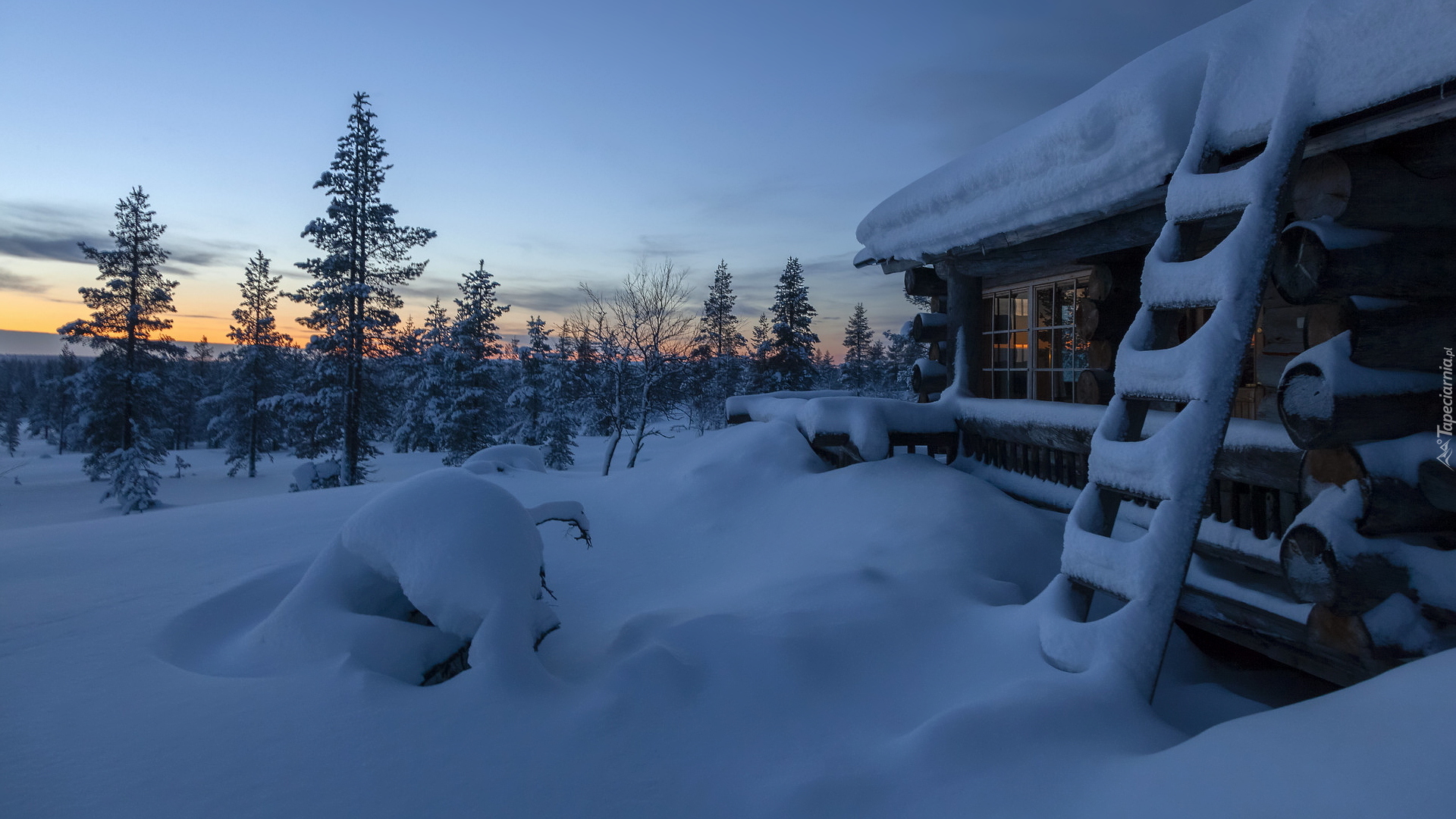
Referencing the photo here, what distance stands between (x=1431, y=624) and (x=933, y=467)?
4022 millimetres

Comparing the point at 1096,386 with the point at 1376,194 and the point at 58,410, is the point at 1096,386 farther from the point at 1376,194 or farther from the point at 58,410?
the point at 58,410

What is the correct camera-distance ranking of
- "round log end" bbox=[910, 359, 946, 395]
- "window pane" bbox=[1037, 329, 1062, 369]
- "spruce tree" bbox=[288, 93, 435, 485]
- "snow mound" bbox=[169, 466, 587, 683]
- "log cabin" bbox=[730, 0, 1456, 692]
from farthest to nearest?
"spruce tree" bbox=[288, 93, 435, 485] → "round log end" bbox=[910, 359, 946, 395] → "window pane" bbox=[1037, 329, 1062, 369] → "snow mound" bbox=[169, 466, 587, 683] → "log cabin" bbox=[730, 0, 1456, 692]

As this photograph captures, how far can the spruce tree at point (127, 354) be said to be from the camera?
77.9 feet

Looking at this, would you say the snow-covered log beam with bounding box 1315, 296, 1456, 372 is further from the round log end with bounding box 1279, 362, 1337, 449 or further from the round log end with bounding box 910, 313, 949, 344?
the round log end with bounding box 910, 313, 949, 344

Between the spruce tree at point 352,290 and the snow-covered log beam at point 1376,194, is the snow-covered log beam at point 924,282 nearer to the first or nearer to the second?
the snow-covered log beam at point 1376,194

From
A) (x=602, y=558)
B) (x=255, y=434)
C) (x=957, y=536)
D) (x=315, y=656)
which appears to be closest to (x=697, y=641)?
(x=315, y=656)

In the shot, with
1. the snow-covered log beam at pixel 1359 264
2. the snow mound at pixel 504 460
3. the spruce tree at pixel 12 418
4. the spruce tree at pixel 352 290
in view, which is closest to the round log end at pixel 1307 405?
the snow-covered log beam at pixel 1359 264

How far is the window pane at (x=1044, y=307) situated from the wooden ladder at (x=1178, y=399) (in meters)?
4.99

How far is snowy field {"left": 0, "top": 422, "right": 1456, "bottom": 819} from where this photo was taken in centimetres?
227

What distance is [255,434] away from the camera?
1405 inches

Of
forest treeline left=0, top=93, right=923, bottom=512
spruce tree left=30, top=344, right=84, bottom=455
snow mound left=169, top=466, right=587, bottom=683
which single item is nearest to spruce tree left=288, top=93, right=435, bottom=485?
forest treeline left=0, top=93, right=923, bottom=512

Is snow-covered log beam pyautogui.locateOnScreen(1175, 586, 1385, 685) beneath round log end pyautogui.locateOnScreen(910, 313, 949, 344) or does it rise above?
beneath

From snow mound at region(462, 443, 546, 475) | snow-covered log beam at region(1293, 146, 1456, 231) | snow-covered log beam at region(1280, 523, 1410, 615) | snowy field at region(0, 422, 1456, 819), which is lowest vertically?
snowy field at region(0, 422, 1456, 819)

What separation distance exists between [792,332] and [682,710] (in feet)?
95.2
